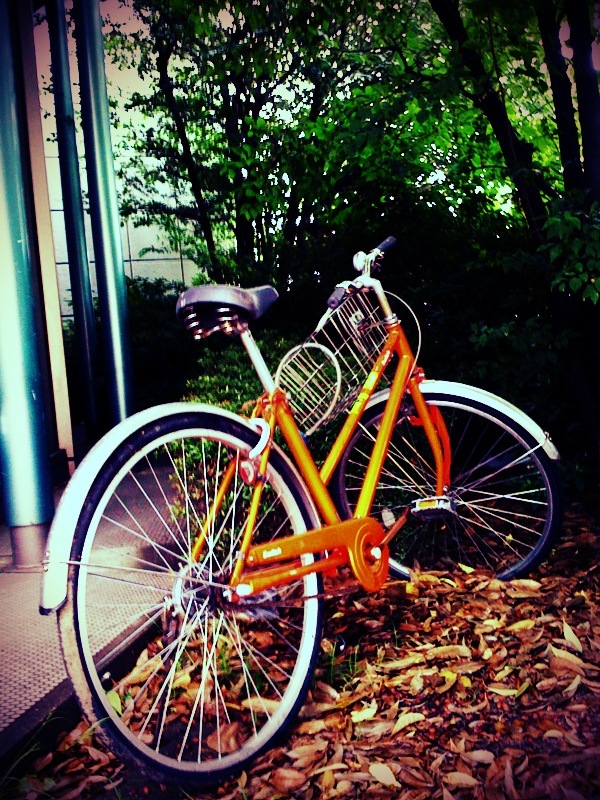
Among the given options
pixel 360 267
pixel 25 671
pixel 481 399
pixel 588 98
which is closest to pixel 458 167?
pixel 588 98

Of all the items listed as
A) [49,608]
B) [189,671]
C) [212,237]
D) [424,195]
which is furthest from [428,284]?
[212,237]

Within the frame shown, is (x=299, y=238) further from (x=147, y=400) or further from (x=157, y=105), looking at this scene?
(x=157, y=105)

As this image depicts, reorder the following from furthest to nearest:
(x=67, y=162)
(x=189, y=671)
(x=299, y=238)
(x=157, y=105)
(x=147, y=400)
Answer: (x=157, y=105)
(x=147, y=400)
(x=299, y=238)
(x=67, y=162)
(x=189, y=671)

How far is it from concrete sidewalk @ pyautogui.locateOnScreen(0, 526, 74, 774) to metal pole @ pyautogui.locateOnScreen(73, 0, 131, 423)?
2459 mm

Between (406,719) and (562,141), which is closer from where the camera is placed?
(406,719)

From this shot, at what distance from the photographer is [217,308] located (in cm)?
237

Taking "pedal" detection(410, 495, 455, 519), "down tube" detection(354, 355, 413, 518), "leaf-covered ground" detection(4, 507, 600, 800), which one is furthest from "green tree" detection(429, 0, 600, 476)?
"leaf-covered ground" detection(4, 507, 600, 800)

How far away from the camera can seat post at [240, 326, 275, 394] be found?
246cm

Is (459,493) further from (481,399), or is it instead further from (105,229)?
(105,229)

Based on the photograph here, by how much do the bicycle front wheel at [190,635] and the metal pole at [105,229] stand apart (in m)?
2.35

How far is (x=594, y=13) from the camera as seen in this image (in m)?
4.07

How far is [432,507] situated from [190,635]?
126 cm

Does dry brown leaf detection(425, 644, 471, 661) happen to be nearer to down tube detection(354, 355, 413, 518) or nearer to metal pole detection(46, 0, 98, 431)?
down tube detection(354, 355, 413, 518)

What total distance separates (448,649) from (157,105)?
880 cm
